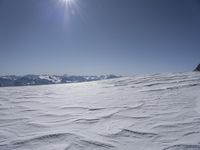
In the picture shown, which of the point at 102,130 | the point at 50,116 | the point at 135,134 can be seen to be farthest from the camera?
the point at 50,116

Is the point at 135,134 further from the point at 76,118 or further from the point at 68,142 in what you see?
the point at 76,118

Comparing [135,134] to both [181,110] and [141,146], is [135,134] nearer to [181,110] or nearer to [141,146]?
[141,146]

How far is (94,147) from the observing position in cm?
171

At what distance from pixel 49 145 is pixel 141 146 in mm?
939

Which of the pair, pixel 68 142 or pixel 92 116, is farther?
pixel 92 116

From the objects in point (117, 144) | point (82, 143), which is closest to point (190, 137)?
point (117, 144)

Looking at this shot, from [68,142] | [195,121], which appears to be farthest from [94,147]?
[195,121]

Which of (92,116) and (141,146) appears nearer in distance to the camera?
(141,146)

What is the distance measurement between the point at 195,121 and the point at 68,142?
1.63 m

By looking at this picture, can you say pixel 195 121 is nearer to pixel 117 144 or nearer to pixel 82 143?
pixel 117 144

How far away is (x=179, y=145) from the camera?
1617 millimetres

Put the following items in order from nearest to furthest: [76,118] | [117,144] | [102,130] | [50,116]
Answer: [117,144] → [102,130] → [76,118] → [50,116]

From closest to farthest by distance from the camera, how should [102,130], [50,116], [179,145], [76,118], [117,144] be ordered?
1. [179,145]
2. [117,144]
3. [102,130]
4. [76,118]
5. [50,116]

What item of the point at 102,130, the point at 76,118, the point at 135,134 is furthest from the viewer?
the point at 76,118
